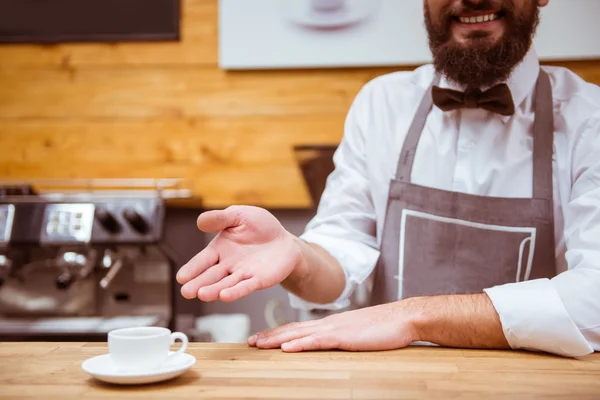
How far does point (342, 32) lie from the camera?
2414mm

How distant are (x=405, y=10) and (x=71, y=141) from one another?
4.59 feet

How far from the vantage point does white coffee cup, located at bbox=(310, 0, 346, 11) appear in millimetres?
2416

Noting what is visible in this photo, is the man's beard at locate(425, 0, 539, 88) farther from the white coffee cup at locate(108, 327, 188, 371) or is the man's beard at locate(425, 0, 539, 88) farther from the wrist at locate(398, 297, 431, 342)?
the white coffee cup at locate(108, 327, 188, 371)

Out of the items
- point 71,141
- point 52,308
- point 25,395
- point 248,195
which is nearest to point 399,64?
point 248,195

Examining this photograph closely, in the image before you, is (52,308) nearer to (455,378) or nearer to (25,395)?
(25,395)

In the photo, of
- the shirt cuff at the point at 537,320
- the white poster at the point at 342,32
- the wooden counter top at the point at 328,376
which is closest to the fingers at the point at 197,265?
the wooden counter top at the point at 328,376

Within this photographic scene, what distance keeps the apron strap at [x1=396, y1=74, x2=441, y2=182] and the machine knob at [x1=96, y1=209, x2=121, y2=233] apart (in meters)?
0.89

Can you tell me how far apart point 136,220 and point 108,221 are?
3.4 inches

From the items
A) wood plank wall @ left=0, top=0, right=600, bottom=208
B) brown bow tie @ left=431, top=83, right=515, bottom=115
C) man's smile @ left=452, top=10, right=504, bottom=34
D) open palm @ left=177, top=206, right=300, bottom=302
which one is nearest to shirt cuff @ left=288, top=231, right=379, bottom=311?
open palm @ left=177, top=206, right=300, bottom=302

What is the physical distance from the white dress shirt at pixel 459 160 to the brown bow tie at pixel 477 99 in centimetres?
5

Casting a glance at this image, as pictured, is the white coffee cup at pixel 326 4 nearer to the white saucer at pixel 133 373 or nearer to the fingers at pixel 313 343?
the fingers at pixel 313 343

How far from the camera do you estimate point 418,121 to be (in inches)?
62.2

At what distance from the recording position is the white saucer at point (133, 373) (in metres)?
0.78

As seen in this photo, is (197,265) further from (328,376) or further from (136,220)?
(136,220)
